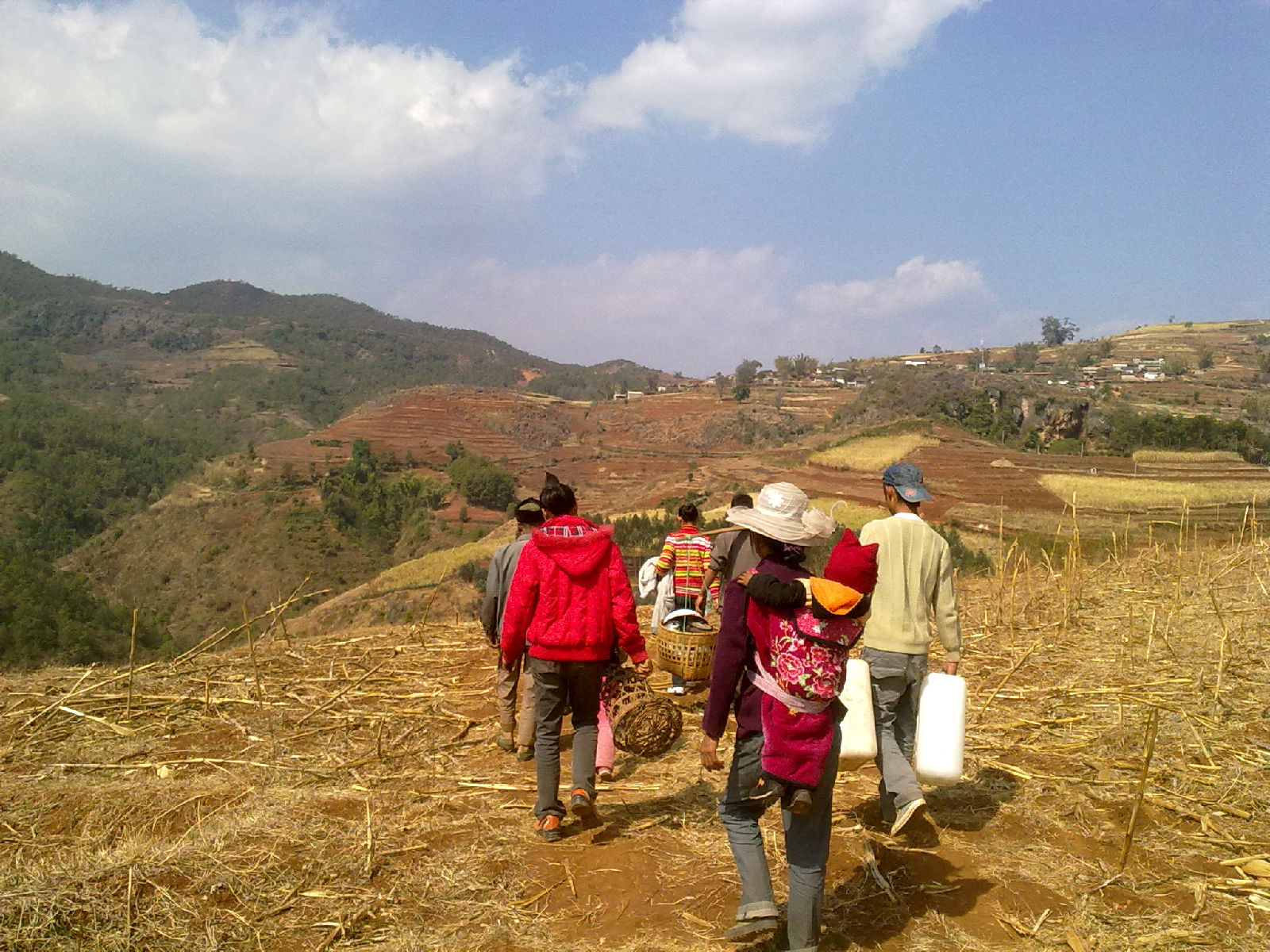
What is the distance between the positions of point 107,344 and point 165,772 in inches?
5788

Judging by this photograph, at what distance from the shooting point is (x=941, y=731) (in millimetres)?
3814

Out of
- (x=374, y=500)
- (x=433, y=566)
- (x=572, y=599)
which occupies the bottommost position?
(x=374, y=500)

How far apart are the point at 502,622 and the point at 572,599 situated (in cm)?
128

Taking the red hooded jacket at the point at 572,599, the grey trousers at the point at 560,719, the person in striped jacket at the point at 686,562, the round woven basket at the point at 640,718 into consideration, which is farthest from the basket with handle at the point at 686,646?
the red hooded jacket at the point at 572,599

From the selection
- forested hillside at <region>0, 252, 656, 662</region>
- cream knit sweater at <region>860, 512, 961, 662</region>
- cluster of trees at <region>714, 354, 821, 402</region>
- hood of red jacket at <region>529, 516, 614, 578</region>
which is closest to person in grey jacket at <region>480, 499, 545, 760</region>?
hood of red jacket at <region>529, 516, 614, 578</region>

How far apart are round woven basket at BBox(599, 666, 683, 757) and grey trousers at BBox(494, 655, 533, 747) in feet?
1.77

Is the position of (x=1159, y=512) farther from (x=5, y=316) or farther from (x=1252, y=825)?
(x=5, y=316)

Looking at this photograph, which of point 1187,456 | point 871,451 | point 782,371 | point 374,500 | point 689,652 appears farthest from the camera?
point 782,371

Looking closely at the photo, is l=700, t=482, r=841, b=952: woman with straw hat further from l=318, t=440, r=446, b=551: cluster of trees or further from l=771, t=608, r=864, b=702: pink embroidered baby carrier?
l=318, t=440, r=446, b=551: cluster of trees

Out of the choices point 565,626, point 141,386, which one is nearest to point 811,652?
point 565,626

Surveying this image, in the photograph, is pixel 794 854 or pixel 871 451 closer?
pixel 794 854

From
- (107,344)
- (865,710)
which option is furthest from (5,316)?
(865,710)

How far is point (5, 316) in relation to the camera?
12469 centimetres

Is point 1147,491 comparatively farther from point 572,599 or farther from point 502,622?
point 572,599
